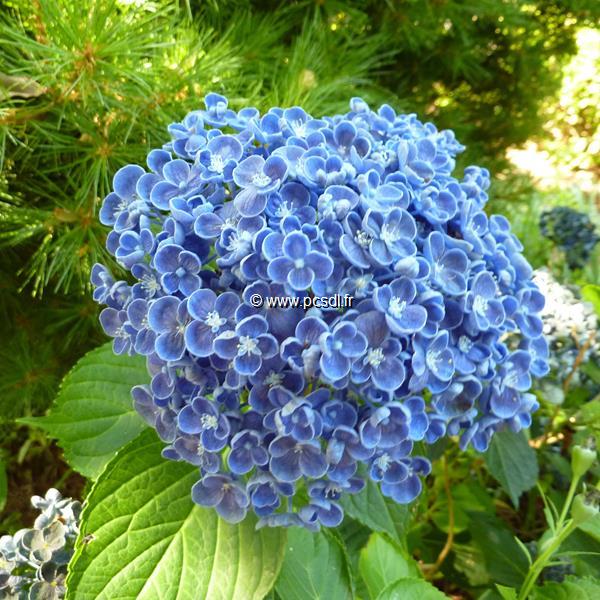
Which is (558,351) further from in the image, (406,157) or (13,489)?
(13,489)

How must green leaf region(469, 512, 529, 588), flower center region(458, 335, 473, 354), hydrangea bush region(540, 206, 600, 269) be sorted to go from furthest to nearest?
hydrangea bush region(540, 206, 600, 269)
green leaf region(469, 512, 529, 588)
flower center region(458, 335, 473, 354)

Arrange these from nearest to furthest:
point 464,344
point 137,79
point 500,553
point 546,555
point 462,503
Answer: point 464,344 → point 546,555 → point 137,79 → point 500,553 → point 462,503

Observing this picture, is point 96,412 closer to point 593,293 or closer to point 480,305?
point 480,305

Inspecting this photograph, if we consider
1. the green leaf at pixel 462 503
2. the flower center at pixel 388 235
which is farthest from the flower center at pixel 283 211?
the green leaf at pixel 462 503

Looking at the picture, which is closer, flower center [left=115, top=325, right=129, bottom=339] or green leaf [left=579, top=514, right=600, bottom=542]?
flower center [left=115, top=325, right=129, bottom=339]

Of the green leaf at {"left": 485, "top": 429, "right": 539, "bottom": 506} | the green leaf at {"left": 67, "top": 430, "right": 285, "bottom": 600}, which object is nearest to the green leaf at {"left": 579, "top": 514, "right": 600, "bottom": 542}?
the green leaf at {"left": 485, "top": 429, "right": 539, "bottom": 506}

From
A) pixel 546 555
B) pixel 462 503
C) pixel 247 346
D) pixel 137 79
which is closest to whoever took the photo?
pixel 247 346

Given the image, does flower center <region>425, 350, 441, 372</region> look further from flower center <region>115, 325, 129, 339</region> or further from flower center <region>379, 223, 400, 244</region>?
flower center <region>115, 325, 129, 339</region>

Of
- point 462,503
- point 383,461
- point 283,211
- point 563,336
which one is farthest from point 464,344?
point 462,503
